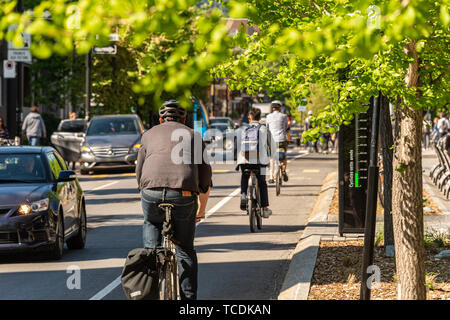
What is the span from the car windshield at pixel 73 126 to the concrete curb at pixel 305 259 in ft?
51.1

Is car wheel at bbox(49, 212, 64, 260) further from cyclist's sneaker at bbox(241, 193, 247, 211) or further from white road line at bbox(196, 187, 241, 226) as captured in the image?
white road line at bbox(196, 187, 241, 226)

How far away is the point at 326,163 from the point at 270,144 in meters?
19.9

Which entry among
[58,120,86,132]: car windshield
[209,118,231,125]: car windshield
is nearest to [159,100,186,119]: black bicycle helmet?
[58,120,86,132]: car windshield

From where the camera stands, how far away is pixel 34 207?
34.9 feet

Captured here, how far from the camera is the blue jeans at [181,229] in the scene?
263 inches

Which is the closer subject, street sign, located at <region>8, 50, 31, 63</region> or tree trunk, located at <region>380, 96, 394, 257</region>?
tree trunk, located at <region>380, 96, 394, 257</region>

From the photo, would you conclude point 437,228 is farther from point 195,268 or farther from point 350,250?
point 195,268

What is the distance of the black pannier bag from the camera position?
20.4ft

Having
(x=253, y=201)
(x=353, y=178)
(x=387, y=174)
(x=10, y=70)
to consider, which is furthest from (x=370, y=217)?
(x=10, y=70)

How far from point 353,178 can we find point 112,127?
17268mm

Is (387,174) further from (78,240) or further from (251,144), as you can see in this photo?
(78,240)

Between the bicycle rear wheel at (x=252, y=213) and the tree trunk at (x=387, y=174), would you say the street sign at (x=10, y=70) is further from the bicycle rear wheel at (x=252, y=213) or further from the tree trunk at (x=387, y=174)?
the tree trunk at (x=387, y=174)

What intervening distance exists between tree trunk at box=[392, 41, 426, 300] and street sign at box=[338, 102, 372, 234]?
429 cm

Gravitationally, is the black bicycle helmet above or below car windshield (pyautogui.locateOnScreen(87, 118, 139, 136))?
above
